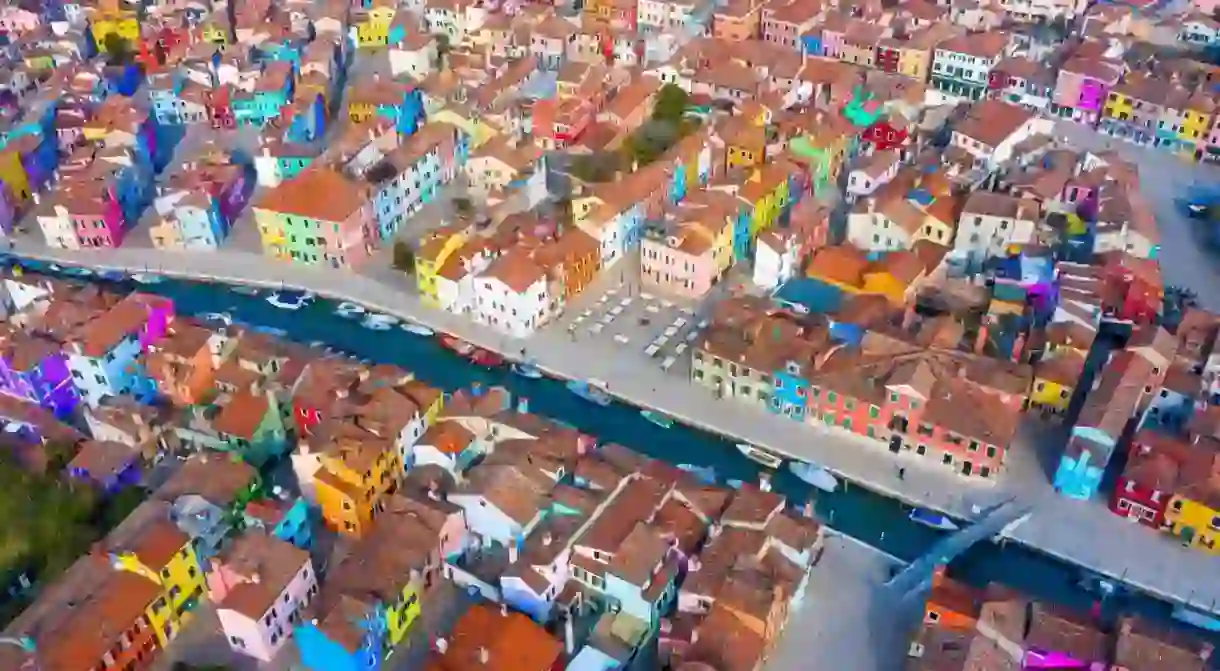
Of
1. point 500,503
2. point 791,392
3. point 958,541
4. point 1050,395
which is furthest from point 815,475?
point 500,503

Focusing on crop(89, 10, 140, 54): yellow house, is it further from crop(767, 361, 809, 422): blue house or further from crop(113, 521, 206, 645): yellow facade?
crop(767, 361, 809, 422): blue house

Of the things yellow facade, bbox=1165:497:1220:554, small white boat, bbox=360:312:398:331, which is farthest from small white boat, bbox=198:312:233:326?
yellow facade, bbox=1165:497:1220:554

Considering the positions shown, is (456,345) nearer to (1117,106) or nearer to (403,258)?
(403,258)

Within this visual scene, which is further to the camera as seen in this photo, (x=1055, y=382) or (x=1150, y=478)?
(x=1055, y=382)

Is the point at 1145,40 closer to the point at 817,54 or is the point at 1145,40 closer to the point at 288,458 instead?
the point at 817,54

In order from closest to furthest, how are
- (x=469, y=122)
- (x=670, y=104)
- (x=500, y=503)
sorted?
(x=500, y=503)
(x=469, y=122)
(x=670, y=104)

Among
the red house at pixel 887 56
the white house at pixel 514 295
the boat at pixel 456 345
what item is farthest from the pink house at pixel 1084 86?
the boat at pixel 456 345

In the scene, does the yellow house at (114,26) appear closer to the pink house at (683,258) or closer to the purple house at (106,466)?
the purple house at (106,466)
